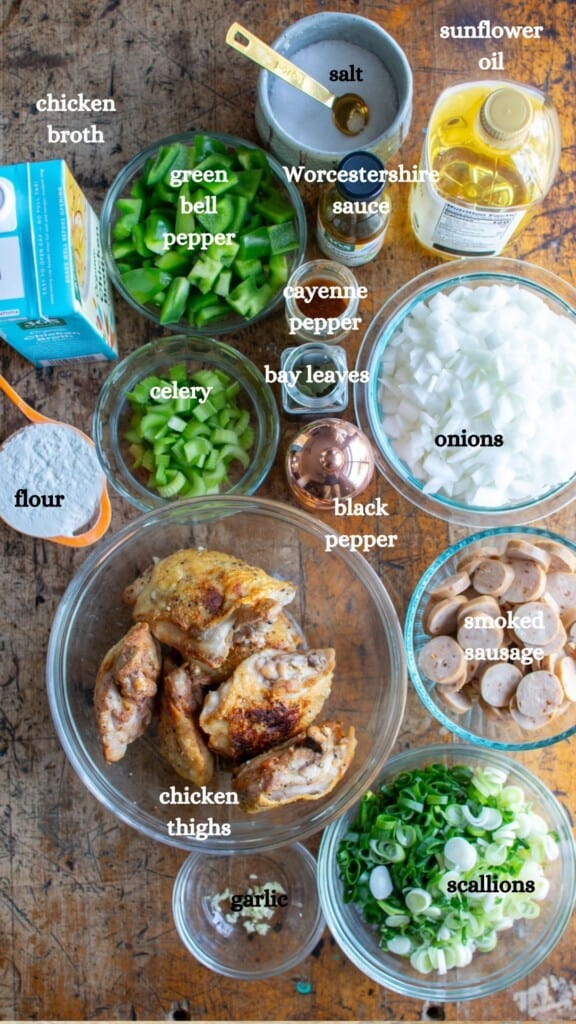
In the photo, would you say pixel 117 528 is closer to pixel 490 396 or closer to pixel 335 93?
pixel 490 396

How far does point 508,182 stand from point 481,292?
0.77 feet

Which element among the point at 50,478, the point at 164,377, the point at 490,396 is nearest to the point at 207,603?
the point at 50,478

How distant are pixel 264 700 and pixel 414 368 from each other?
77 cm

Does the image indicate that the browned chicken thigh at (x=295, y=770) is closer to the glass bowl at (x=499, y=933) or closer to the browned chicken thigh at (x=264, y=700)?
the browned chicken thigh at (x=264, y=700)

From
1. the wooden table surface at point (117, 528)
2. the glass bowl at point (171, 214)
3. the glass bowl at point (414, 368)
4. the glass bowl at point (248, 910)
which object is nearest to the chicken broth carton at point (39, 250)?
the glass bowl at point (171, 214)

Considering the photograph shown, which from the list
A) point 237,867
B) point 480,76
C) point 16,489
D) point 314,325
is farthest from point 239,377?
point 237,867

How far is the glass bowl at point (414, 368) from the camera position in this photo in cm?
203

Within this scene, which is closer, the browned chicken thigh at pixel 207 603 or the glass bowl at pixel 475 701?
the browned chicken thigh at pixel 207 603

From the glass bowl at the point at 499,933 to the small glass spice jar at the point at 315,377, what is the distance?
81cm

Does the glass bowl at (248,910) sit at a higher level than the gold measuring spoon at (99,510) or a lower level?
lower

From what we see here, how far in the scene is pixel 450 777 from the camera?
A: 2.04 meters

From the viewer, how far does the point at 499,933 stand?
6.73 ft

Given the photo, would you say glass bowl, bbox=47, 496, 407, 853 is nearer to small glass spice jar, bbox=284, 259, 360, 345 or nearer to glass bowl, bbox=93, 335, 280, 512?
glass bowl, bbox=93, 335, 280, 512

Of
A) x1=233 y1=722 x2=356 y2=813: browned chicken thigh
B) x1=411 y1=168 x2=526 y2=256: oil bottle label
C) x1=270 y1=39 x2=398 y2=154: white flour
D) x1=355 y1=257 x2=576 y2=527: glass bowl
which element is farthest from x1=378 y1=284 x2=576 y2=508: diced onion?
x1=233 y1=722 x2=356 y2=813: browned chicken thigh
